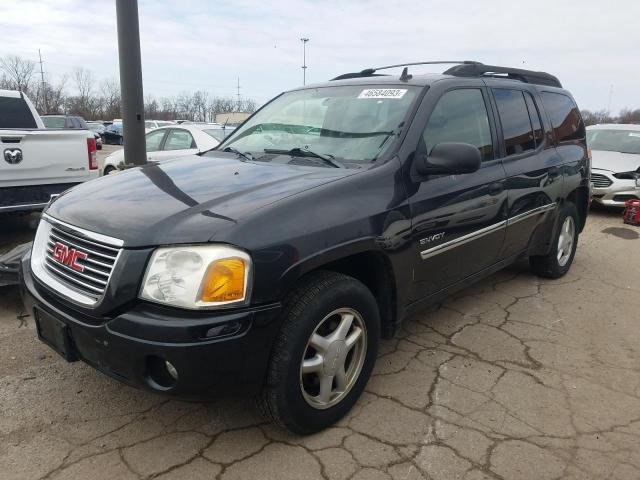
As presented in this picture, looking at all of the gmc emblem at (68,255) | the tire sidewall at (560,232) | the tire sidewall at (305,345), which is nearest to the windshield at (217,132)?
the tire sidewall at (560,232)

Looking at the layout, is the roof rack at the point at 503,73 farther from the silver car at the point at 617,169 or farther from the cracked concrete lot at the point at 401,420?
the silver car at the point at 617,169

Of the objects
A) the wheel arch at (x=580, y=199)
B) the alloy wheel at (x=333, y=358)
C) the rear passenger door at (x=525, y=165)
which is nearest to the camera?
the alloy wheel at (x=333, y=358)

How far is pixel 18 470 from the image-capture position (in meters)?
2.29

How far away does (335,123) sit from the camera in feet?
10.9

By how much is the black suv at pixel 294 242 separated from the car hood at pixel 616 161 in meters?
6.17

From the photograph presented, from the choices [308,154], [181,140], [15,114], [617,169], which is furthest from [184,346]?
[617,169]

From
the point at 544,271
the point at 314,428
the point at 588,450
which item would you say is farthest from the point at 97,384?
the point at 544,271

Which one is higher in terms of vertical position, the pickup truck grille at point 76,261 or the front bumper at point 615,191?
the pickup truck grille at point 76,261

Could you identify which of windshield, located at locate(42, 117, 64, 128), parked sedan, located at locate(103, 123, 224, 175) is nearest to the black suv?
parked sedan, located at locate(103, 123, 224, 175)

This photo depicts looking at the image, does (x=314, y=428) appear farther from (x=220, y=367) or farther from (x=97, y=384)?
(x=97, y=384)

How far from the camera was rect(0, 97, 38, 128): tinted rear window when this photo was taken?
268 inches

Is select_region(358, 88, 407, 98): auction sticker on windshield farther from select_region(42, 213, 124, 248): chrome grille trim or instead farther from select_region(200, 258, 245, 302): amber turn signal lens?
select_region(42, 213, 124, 248): chrome grille trim

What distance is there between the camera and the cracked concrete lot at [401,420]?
2357mm

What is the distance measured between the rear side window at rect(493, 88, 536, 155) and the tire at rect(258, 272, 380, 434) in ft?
6.63
